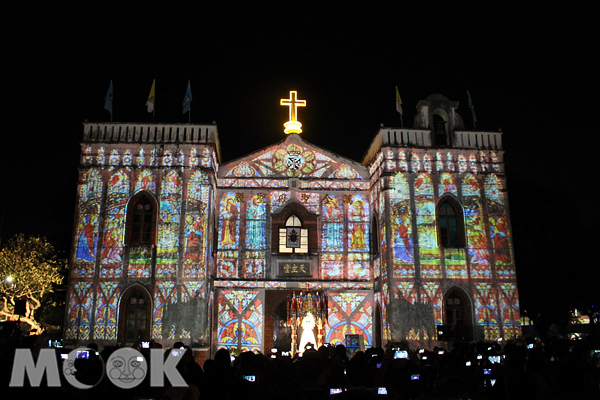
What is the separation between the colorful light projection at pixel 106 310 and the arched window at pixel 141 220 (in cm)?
193

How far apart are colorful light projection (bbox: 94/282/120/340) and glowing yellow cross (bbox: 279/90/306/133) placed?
1053cm

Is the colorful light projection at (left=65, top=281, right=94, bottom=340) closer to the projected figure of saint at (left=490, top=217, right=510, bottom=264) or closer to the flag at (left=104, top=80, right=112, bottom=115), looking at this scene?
the flag at (left=104, top=80, right=112, bottom=115)

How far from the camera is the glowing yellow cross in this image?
26031 millimetres

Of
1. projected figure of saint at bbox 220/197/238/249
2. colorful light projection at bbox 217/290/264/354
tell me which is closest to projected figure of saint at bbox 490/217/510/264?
colorful light projection at bbox 217/290/264/354

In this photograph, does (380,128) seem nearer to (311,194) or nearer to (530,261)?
(311,194)

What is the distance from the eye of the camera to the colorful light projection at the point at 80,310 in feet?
68.1

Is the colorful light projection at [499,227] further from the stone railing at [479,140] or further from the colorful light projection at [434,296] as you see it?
the colorful light projection at [434,296]

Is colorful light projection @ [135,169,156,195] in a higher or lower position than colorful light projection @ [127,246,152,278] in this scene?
higher

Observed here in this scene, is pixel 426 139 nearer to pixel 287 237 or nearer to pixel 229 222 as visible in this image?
pixel 287 237

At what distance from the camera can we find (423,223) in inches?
888

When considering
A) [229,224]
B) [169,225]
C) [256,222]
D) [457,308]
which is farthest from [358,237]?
[169,225]

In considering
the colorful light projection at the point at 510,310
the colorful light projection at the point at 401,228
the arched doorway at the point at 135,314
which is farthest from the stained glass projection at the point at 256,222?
the colorful light projection at the point at 510,310

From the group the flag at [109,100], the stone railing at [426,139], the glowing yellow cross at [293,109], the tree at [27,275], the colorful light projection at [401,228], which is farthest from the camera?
the tree at [27,275]

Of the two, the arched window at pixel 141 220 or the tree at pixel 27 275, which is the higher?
the arched window at pixel 141 220
